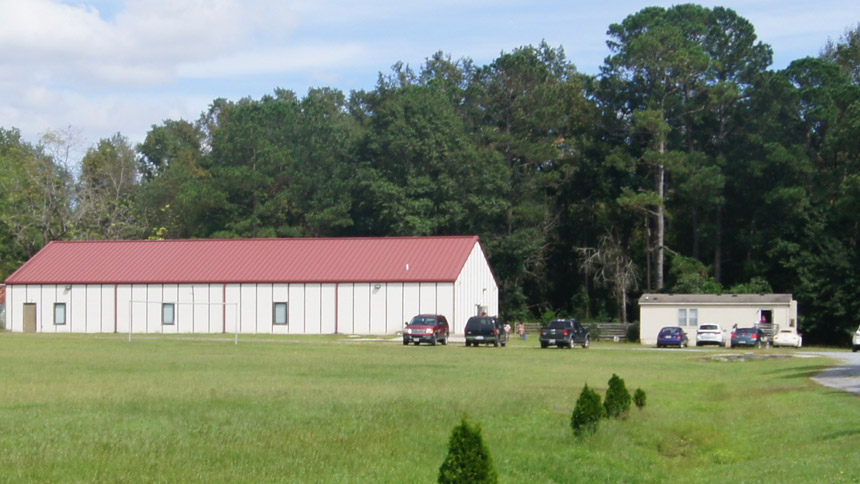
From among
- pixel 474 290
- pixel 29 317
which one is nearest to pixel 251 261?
pixel 474 290

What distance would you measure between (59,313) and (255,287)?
47.5 feet

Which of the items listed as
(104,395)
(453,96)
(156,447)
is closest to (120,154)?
(453,96)

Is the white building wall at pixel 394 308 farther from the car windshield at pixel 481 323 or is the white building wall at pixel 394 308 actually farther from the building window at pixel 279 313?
the car windshield at pixel 481 323

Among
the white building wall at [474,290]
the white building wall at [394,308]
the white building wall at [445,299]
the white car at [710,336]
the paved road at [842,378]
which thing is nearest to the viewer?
the paved road at [842,378]

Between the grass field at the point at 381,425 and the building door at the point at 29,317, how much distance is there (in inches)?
1565

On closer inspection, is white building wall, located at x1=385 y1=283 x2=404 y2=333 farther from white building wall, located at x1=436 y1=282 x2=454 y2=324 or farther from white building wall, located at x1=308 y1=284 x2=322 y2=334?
white building wall, located at x1=308 y1=284 x2=322 y2=334

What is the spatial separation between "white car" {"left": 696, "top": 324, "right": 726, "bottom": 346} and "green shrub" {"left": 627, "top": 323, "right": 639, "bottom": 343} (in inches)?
Result: 345

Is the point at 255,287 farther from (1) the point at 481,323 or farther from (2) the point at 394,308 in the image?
(1) the point at 481,323

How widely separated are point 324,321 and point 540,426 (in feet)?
160

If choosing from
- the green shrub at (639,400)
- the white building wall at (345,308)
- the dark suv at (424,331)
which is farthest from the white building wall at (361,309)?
the green shrub at (639,400)

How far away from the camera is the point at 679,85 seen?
260 feet

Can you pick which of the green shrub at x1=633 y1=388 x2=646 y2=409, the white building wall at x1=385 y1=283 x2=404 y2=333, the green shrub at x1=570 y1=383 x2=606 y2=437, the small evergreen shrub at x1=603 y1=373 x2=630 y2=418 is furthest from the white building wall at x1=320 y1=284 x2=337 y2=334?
the green shrub at x1=570 y1=383 x2=606 y2=437

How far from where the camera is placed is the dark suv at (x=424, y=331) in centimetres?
5653

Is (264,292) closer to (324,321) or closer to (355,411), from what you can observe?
(324,321)
